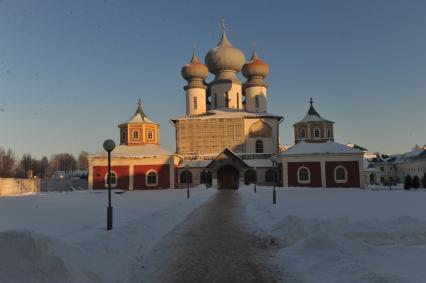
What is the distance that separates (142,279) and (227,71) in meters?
53.6

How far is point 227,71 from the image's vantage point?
195ft

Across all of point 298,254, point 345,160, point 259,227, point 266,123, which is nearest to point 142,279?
point 298,254

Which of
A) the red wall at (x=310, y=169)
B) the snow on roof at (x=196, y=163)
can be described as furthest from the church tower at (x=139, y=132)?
the red wall at (x=310, y=169)

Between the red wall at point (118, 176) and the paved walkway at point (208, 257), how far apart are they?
36.1 metres

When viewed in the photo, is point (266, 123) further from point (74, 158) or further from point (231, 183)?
point (74, 158)

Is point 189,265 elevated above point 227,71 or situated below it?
below

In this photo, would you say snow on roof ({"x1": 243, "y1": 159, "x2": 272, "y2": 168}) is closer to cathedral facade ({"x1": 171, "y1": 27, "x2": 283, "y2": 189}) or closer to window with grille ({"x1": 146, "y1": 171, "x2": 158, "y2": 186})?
cathedral facade ({"x1": 171, "y1": 27, "x2": 283, "y2": 189})

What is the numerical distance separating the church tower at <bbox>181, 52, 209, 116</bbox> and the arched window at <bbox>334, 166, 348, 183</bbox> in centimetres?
1978

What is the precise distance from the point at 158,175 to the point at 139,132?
24.8 feet

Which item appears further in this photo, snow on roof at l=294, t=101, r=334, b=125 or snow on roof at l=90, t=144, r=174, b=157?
snow on roof at l=294, t=101, r=334, b=125

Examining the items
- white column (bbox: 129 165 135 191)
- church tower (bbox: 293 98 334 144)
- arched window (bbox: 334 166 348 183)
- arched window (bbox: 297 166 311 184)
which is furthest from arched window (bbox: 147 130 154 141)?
arched window (bbox: 334 166 348 183)

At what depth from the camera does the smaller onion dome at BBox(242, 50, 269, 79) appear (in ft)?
193

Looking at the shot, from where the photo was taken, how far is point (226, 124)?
2146 inches

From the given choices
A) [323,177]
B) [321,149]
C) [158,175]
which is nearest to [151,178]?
[158,175]
